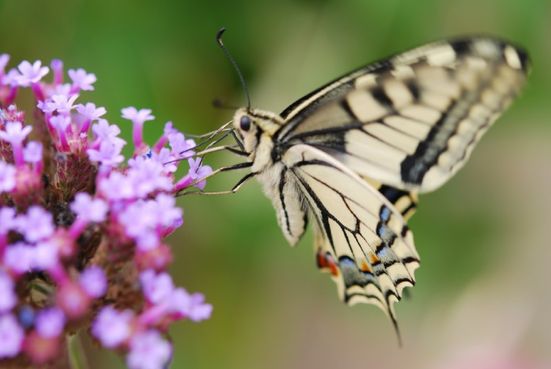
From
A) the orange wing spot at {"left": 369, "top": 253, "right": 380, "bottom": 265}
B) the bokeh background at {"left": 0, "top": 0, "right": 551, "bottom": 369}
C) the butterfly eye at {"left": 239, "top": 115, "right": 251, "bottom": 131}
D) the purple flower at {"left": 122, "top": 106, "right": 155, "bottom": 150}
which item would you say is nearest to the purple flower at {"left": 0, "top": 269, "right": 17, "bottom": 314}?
the purple flower at {"left": 122, "top": 106, "right": 155, "bottom": 150}

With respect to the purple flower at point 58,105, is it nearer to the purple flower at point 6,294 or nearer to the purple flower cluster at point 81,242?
the purple flower cluster at point 81,242

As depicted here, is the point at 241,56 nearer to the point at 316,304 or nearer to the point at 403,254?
the point at 316,304

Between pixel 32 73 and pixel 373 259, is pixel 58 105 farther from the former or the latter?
pixel 373 259

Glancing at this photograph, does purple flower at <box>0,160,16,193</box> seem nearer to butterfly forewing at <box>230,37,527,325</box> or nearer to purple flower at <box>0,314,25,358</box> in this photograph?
purple flower at <box>0,314,25,358</box>

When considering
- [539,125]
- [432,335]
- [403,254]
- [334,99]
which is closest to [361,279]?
[403,254]

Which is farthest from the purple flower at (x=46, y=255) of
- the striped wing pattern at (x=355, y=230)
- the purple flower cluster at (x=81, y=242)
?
the striped wing pattern at (x=355, y=230)

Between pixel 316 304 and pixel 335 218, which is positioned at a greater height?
pixel 316 304
